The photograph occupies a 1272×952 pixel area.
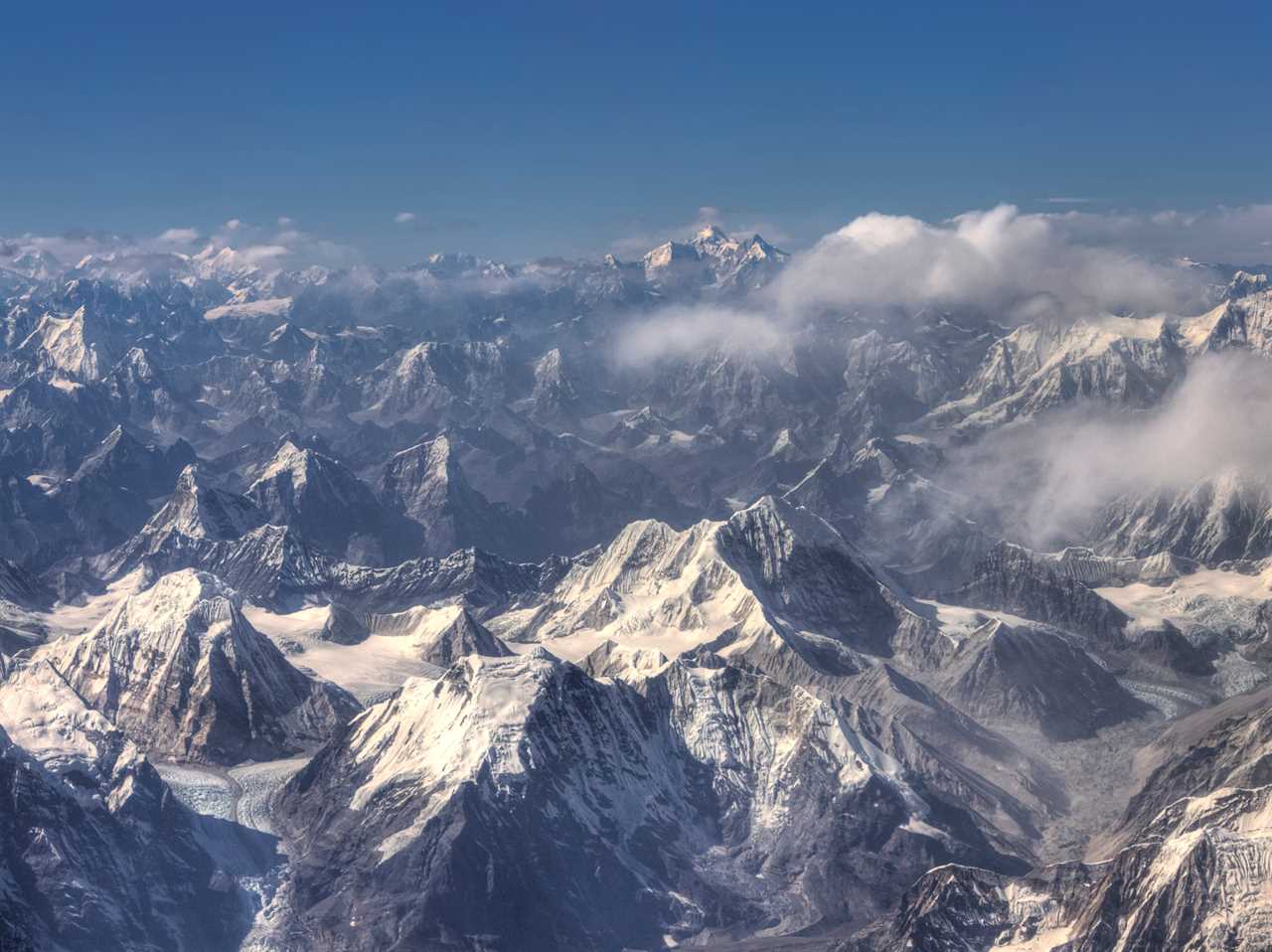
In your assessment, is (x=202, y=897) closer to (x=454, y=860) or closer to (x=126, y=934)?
(x=126, y=934)

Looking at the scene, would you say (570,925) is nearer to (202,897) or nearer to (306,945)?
(306,945)

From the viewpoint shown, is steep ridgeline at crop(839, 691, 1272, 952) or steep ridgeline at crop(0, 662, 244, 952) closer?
steep ridgeline at crop(839, 691, 1272, 952)

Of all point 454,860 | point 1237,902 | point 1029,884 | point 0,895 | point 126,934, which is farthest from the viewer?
point 454,860

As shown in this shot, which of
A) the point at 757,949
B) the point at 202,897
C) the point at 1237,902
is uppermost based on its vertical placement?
the point at 1237,902

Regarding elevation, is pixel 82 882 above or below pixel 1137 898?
below

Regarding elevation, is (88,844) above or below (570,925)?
above

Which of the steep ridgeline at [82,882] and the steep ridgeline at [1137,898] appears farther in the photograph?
the steep ridgeline at [82,882]

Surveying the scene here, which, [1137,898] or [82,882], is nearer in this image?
[1137,898]

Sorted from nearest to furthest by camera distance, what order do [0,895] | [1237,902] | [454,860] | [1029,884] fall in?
[1237,902]
[1029,884]
[0,895]
[454,860]

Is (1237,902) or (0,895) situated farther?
(0,895)

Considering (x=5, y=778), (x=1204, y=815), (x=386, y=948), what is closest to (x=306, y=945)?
(x=386, y=948)
